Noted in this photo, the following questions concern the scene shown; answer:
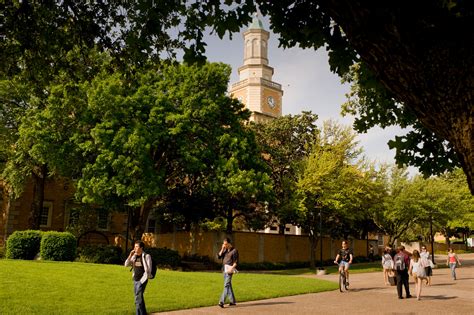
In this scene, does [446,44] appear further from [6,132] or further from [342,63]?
[6,132]

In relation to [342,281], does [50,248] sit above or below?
above

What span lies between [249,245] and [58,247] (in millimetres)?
14415

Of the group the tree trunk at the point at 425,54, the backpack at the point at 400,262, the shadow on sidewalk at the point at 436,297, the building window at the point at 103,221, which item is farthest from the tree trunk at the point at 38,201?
the tree trunk at the point at 425,54

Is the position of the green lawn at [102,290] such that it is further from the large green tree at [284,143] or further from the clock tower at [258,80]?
the clock tower at [258,80]

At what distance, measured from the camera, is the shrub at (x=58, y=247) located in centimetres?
2531

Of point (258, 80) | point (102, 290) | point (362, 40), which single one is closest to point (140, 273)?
point (102, 290)

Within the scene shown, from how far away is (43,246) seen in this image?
25312 mm

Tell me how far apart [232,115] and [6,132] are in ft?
52.8

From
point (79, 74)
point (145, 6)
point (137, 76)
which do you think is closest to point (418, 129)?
point (145, 6)

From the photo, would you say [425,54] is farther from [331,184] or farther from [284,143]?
[284,143]

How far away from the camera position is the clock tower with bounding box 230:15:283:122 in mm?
69188

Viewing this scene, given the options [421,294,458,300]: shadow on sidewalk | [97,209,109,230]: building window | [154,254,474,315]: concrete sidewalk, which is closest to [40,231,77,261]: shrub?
[97,209,109,230]: building window

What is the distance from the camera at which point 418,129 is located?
731cm

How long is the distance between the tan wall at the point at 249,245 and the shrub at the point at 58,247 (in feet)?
35.0
